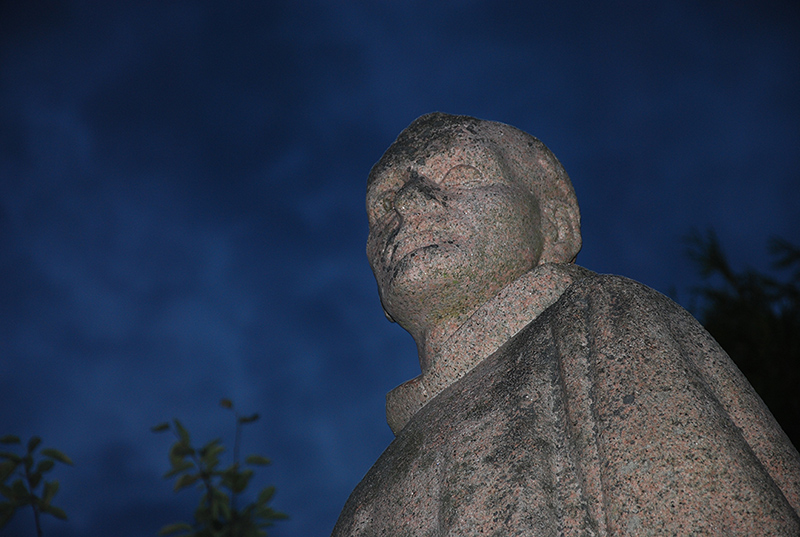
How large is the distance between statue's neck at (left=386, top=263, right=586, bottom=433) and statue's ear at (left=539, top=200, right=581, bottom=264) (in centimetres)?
37

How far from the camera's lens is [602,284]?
289 cm

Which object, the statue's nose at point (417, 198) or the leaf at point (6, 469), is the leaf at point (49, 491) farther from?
the statue's nose at point (417, 198)

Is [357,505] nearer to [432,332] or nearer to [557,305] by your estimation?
[432,332]

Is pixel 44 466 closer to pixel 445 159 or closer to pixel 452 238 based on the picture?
pixel 452 238

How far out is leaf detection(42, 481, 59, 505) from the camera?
2.51 m

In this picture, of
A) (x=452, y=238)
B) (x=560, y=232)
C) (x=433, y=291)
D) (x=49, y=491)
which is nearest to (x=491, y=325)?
(x=433, y=291)

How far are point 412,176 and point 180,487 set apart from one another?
1.88 m

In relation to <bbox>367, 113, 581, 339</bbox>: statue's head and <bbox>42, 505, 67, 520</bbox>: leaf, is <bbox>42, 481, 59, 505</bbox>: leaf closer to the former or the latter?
<bbox>42, 505, 67, 520</bbox>: leaf

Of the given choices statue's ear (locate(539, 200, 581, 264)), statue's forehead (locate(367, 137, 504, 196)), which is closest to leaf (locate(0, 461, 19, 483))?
statue's forehead (locate(367, 137, 504, 196))

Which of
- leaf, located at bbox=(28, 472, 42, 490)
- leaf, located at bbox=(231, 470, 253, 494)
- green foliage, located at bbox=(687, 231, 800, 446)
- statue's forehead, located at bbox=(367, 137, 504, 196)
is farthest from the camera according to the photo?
green foliage, located at bbox=(687, 231, 800, 446)

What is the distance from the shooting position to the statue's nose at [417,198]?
3494 millimetres

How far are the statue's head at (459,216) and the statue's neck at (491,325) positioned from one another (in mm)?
106

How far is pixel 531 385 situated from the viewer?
2.76 m

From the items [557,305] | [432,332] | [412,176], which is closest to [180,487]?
[432,332]
